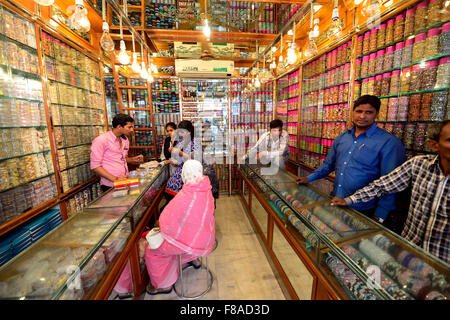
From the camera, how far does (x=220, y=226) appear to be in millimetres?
3393

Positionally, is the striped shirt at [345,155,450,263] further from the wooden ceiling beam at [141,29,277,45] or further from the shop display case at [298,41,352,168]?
the wooden ceiling beam at [141,29,277,45]

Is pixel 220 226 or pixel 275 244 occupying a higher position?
pixel 275 244

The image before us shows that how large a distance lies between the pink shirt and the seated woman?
4.18 ft

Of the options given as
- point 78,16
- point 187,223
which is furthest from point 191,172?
point 78,16

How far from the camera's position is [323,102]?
126 inches

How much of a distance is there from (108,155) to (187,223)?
5.23 ft

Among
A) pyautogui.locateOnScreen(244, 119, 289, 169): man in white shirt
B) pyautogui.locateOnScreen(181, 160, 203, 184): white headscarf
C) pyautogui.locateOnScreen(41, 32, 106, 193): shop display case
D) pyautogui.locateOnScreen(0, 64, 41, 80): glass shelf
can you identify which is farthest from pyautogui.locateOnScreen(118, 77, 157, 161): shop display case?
pyautogui.locateOnScreen(181, 160, 203, 184): white headscarf

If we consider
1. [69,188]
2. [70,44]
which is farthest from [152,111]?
[69,188]

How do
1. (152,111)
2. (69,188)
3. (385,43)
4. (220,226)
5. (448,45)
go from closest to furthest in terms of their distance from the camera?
1. (448,45)
2. (385,43)
3. (69,188)
4. (220,226)
5. (152,111)

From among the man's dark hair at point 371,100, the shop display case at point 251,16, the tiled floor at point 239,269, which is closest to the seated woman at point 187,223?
the tiled floor at point 239,269

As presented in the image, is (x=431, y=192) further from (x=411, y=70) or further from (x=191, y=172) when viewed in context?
(x=191, y=172)
